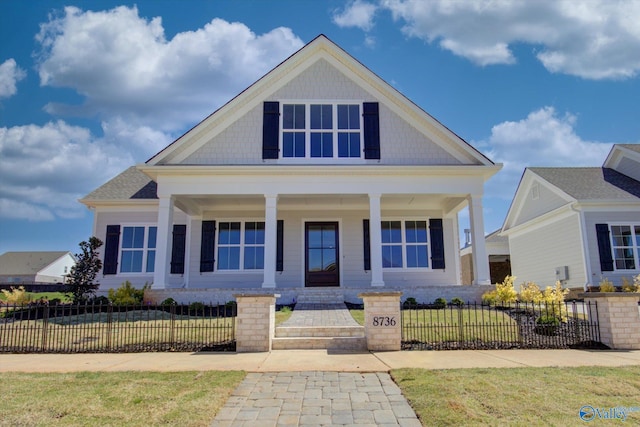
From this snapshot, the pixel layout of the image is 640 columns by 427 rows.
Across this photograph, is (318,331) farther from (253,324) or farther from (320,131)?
(320,131)

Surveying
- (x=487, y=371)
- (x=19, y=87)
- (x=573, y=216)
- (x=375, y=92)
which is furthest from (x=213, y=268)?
(x=573, y=216)

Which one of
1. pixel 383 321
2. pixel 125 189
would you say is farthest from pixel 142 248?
pixel 383 321

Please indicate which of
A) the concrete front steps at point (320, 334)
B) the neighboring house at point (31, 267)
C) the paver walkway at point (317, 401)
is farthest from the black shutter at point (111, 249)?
the neighboring house at point (31, 267)

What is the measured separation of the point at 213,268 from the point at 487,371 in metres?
11.6

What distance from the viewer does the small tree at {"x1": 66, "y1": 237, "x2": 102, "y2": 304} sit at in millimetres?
13070

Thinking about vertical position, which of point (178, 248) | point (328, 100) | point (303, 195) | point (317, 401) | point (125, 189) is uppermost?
point (328, 100)

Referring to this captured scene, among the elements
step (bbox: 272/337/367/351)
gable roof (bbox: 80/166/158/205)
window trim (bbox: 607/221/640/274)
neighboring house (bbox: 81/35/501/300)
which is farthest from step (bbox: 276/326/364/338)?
window trim (bbox: 607/221/640/274)

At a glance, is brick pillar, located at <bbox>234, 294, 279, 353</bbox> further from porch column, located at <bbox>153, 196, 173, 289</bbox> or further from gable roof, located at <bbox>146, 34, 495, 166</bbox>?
gable roof, located at <bbox>146, 34, 495, 166</bbox>

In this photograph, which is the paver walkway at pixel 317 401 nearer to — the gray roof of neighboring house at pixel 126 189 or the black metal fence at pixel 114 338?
the black metal fence at pixel 114 338

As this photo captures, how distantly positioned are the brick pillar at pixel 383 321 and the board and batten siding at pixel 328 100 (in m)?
7.48

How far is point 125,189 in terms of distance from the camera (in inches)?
647

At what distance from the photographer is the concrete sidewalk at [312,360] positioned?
603cm

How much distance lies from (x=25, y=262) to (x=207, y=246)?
150 ft

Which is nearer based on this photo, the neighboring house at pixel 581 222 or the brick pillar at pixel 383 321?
the brick pillar at pixel 383 321
